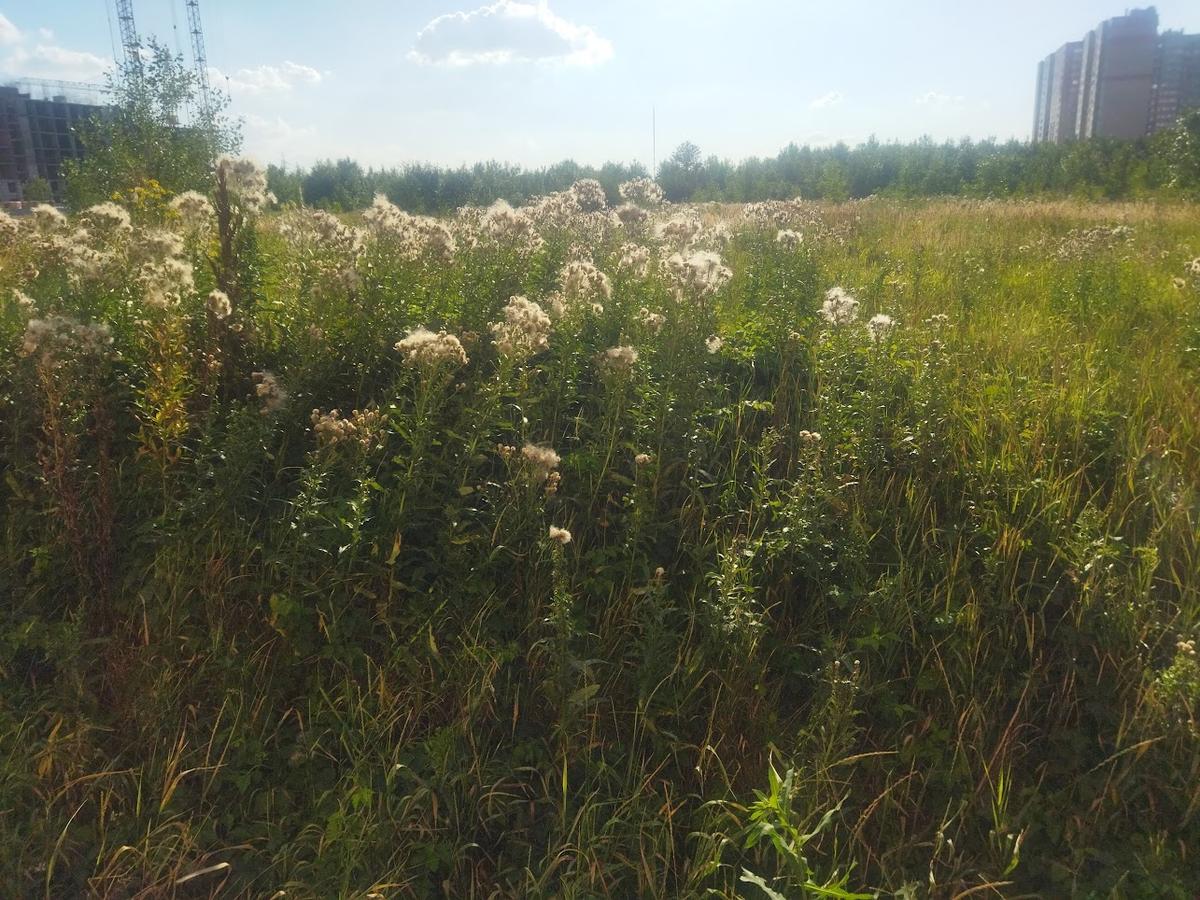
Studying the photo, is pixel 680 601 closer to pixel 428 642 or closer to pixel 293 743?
pixel 428 642

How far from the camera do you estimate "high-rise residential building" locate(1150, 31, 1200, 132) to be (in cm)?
2993

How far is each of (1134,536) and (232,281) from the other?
455 cm

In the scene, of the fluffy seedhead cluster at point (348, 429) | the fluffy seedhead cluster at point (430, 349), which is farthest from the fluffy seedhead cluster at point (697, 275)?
the fluffy seedhead cluster at point (348, 429)

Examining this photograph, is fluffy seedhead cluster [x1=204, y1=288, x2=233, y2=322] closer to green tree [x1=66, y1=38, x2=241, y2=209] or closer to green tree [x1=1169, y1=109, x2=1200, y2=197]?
green tree [x1=66, y1=38, x2=241, y2=209]

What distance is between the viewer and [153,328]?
3.63 m

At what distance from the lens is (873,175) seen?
42.4m

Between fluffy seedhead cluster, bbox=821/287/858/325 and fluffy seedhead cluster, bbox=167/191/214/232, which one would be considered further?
fluffy seedhead cluster, bbox=167/191/214/232

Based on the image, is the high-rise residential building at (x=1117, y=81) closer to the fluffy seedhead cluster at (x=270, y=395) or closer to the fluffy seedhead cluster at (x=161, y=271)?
the fluffy seedhead cluster at (x=161, y=271)

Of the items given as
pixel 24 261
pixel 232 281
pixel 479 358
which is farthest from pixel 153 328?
pixel 24 261

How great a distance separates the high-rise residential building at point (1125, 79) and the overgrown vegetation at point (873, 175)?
5.46 feet

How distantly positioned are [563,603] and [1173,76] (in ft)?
133

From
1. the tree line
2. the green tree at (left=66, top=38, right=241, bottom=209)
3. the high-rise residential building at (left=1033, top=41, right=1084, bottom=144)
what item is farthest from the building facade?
the high-rise residential building at (left=1033, top=41, right=1084, bottom=144)

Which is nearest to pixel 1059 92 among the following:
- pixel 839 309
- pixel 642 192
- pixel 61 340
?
pixel 642 192

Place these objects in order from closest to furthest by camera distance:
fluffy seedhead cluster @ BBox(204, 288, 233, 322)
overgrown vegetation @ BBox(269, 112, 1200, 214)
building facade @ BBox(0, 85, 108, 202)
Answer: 1. fluffy seedhead cluster @ BBox(204, 288, 233, 322)
2. overgrown vegetation @ BBox(269, 112, 1200, 214)
3. building facade @ BBox(0, 85, 108, 202)
